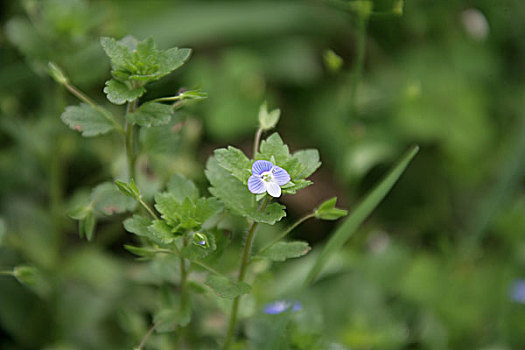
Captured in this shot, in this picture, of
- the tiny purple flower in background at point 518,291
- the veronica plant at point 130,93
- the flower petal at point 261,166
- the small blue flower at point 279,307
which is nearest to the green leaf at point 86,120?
the veronica plant at point 130,93

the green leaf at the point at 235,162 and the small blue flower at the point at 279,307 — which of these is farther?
the small blue flower at the point at 279,307

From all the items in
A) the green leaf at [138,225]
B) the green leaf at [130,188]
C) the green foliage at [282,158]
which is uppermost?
the green foliage at [282,158]

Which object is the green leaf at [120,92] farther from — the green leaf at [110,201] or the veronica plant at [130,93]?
the green leaf at [110,201]

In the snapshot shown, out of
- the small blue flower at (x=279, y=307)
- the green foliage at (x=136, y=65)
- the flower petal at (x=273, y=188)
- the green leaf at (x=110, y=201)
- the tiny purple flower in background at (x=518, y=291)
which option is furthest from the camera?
the tiny purple flower in background at (x=518, y=291)

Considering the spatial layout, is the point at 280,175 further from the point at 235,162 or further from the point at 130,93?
the point at 130,93

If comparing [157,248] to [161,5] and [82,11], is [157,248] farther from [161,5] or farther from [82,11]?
[161,5]

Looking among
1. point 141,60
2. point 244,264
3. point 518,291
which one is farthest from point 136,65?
point 518,291

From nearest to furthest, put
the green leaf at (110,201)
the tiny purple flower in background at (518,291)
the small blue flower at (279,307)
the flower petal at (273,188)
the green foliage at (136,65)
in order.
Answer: the flower petal at (273,188), the green foliage at (136,65), the green leaf at (110,201), the small blue flower at (279,307), the tiny purple flower in background at (518,291)
